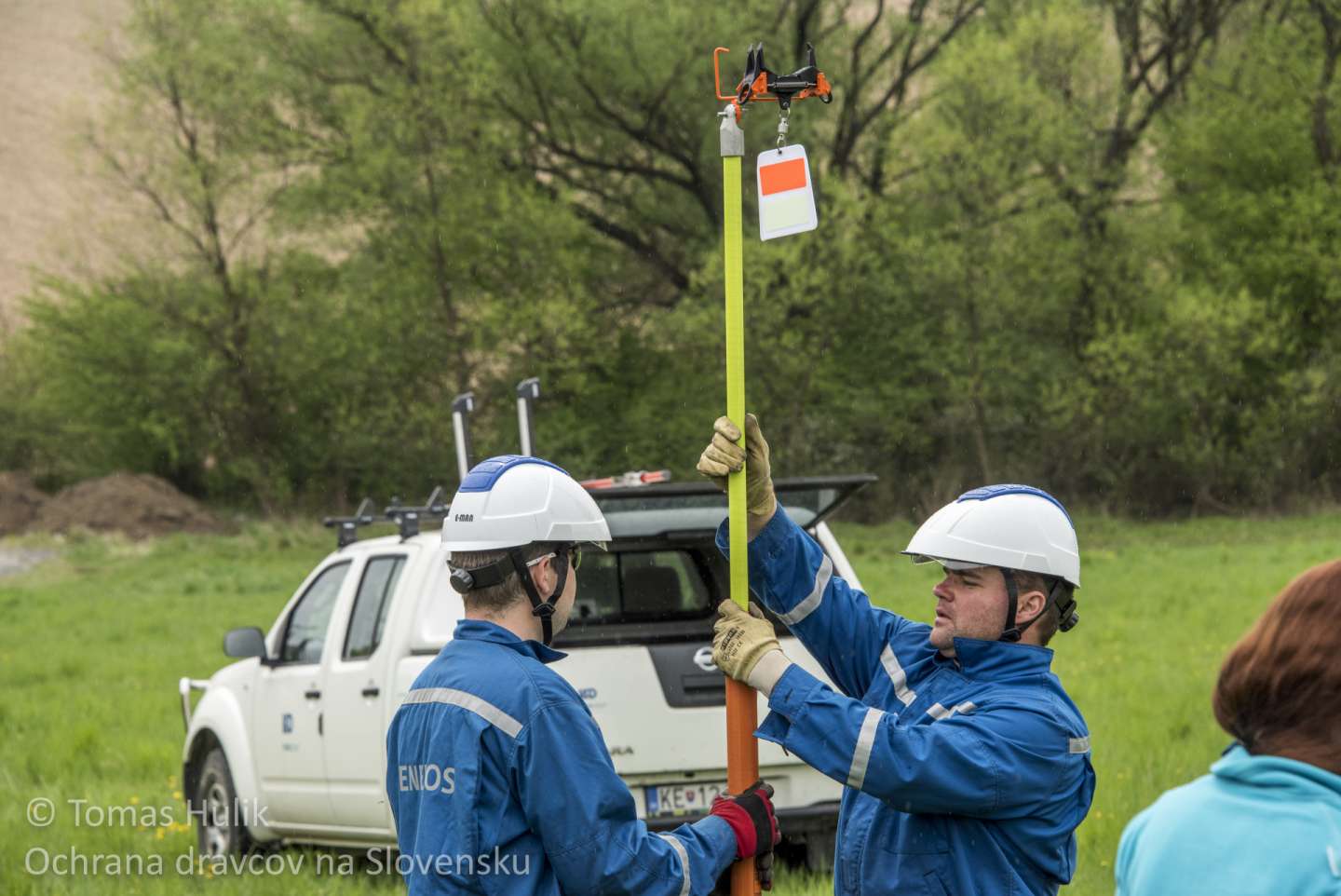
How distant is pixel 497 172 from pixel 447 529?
126 ft

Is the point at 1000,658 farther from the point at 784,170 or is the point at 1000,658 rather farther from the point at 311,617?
the point at 311,617

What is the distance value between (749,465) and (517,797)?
4.00ft

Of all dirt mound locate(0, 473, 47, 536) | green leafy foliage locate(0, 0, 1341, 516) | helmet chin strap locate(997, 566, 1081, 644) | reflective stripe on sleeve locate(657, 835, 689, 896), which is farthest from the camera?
dirt mound locate(0, 473, 47, 536)

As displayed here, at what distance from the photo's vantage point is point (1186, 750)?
34.6 ft

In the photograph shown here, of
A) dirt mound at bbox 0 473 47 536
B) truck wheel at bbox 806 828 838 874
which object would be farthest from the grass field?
dirt mound at bbox 0 473 47 536

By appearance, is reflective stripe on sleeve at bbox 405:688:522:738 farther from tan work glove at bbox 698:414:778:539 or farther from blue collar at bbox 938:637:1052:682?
blue collar at bbox 938:637:1052:682

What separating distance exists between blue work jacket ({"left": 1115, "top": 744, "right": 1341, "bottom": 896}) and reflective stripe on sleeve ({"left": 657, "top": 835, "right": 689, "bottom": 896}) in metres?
1.11

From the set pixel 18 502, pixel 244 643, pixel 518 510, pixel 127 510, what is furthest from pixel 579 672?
pixel 18 502

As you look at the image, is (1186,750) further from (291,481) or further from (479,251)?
(291,481)

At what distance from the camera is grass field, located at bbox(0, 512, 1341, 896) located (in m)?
8.73

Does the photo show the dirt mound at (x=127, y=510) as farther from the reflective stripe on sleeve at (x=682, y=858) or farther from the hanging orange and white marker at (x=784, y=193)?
the reflective stripe on sleeve at (x=682, y=858)

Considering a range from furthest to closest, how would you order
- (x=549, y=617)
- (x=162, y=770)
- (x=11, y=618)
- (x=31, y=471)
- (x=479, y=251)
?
(x=31, y=471)
(x=479, y=251)
(x=11, y=618)
(x=162, y=770)
(x=549, y=617)

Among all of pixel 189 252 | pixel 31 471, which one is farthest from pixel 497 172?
pixel 31 471

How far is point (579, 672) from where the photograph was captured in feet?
23.5
